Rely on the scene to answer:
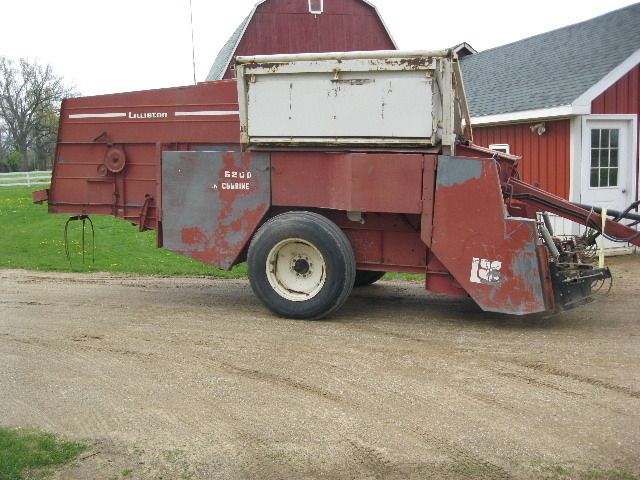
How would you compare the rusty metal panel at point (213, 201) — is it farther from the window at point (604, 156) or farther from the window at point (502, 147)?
the window at point (502, 147)

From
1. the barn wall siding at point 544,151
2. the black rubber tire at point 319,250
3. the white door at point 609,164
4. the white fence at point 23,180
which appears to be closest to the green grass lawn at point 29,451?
the black rubber tire at point 319,250

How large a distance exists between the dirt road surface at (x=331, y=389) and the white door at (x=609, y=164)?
13.4 feet

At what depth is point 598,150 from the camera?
41.2 feet

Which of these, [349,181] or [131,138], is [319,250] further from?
[131,138]

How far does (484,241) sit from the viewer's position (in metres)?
7.28

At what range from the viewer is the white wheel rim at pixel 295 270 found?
796 centimetres

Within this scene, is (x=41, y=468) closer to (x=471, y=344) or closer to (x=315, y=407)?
(x=315, y=407)

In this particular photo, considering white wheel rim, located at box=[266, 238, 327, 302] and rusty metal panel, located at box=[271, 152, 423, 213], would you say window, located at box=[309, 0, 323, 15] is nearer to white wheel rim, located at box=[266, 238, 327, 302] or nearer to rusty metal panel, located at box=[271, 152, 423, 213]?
rusty metal panel, located at box=[271, 152, 423, 213]

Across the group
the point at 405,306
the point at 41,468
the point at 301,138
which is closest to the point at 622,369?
the point at 405,306

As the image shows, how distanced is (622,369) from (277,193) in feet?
12.7

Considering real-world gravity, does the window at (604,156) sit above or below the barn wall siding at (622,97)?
below

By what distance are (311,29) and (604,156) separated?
1738cm

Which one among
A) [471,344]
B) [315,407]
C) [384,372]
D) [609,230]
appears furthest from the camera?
[609,230]

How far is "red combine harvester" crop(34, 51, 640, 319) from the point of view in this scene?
24.0 ft
